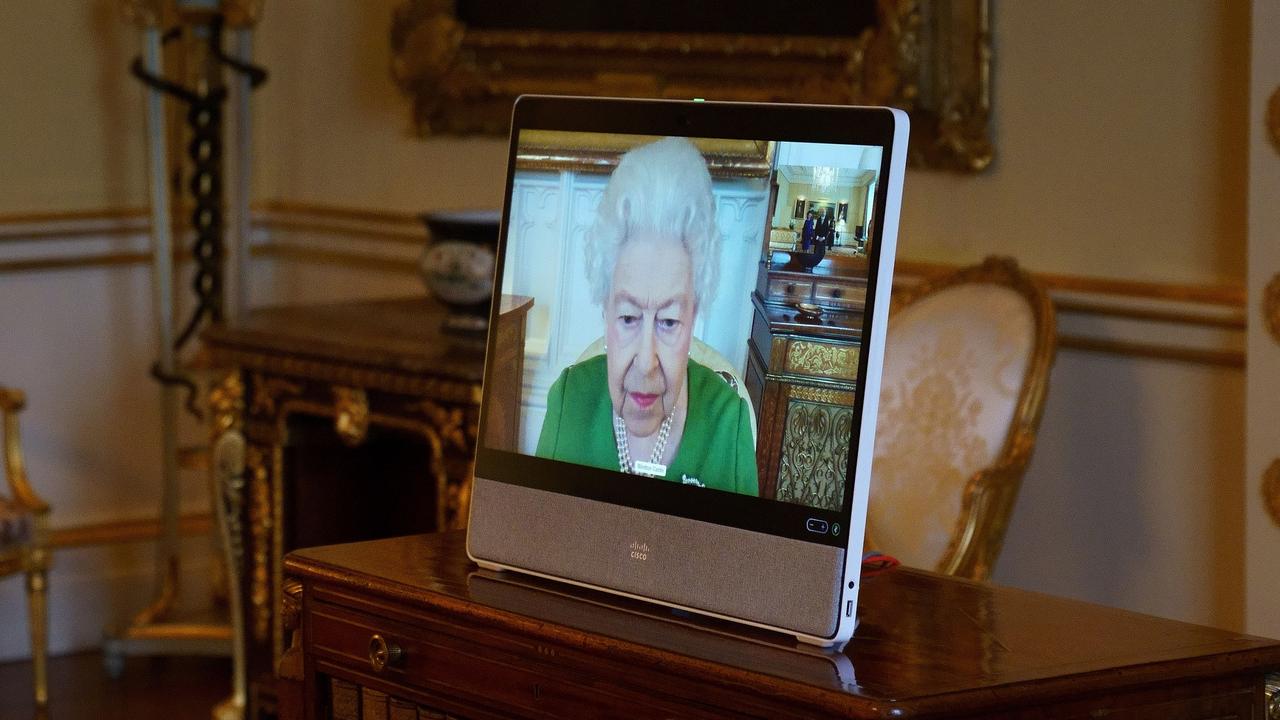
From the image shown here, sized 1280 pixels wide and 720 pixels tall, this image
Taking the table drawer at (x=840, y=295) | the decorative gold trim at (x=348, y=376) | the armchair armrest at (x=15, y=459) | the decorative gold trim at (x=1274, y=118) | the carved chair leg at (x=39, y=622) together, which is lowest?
the carved chair leg at (x=39, y=622)

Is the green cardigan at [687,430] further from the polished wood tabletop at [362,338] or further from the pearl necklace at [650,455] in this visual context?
the polished wood tabletop at [362,338]

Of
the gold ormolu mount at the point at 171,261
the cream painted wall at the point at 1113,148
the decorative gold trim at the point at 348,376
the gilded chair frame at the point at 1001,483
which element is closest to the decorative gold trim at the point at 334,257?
the gold ormolu mount at the point at 171,261

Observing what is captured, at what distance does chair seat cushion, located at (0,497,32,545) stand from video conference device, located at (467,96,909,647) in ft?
7.65

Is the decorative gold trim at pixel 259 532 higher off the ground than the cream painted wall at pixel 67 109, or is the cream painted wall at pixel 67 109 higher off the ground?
the cream painted wall at pixel 67 109

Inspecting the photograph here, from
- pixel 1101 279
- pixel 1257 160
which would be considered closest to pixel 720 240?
pixel 1257 160

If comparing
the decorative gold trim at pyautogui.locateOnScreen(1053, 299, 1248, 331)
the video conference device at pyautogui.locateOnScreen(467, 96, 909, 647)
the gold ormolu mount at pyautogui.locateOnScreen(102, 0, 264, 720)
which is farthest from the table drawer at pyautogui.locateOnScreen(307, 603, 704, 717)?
the gold ormolu mount at pyautogui.locateOnScreen(102, 0, 264, 720)

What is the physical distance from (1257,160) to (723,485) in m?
1.21

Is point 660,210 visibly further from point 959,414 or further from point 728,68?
point 728,68

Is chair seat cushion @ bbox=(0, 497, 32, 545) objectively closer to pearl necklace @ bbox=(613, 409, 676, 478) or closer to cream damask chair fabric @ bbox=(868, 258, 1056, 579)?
cream damask chair fabric @ bbox=(868, 258, 1056, 579)

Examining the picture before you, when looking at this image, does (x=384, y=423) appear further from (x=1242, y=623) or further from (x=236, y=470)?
(x=1242, y=623)

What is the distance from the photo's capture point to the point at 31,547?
3.90 meters

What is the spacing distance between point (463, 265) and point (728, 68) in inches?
27.6

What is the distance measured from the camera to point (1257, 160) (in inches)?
97.6

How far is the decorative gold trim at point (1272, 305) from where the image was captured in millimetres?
2469
